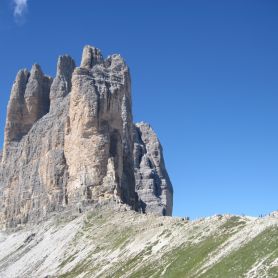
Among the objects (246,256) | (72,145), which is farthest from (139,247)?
(72,145)

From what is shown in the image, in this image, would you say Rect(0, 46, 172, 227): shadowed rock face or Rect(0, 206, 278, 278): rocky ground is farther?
Rect(0, 46, 172, 227): shadowed rock face

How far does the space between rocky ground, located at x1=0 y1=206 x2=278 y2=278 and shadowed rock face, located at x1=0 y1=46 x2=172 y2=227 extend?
30.4ft

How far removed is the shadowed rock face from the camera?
138125mm

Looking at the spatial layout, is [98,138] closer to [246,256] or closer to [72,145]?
[72,145]

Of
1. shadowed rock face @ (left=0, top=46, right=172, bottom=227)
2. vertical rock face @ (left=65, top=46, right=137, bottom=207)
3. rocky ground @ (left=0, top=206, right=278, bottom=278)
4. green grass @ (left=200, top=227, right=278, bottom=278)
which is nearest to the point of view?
green grass @ (left=200, top=227, right=278, bottom=278)

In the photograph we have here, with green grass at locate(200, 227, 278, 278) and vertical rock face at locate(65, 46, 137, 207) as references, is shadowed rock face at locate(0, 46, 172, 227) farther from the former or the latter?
green grass at locate(200, 227, 278, 278)

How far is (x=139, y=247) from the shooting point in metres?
88.2

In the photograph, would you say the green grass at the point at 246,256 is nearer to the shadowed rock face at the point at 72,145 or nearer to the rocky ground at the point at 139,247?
the rocky ground at the point at 139,247

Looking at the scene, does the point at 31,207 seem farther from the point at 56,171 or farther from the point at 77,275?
the point at 77,275

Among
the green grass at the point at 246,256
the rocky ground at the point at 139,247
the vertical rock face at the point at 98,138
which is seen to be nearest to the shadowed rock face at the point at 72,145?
the vertical rock face at the point at 98,138

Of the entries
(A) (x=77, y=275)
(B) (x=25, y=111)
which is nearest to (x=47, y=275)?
(A) (x=77, y=275)

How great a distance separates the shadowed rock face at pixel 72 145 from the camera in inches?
5438

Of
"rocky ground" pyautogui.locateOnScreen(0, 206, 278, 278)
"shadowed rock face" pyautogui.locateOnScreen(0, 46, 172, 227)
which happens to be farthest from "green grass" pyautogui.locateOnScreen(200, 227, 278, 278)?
"shadowed rock face" pyautogui.locateOnScreen(0, 46, 172, 227)

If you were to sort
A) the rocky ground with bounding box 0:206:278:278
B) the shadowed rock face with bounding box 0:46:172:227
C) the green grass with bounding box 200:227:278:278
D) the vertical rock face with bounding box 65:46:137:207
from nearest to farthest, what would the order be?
1. the green grass with bounding box 200:227:278:278
2. the rocky ground with bounding box 0:206:278:278
3. the vertical rock face with bounding box 65:46:137:207
4. the shadowed rock face with bounding box 0:46:172:227
